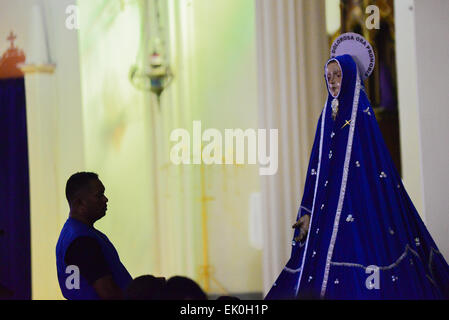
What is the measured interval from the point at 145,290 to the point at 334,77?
146 cm

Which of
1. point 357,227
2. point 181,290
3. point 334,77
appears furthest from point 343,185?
point 181,290

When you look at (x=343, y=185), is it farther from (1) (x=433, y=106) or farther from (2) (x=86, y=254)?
(2) (x=86, y=254)

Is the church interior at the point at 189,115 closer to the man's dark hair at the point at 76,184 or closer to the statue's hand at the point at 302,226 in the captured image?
the statue's hand at the point at 302,226

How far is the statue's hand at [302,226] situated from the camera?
129 inches

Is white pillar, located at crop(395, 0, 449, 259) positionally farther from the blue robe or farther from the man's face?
the man's face

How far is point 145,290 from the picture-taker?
230 cm

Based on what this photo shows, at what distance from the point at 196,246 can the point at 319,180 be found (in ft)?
8.28

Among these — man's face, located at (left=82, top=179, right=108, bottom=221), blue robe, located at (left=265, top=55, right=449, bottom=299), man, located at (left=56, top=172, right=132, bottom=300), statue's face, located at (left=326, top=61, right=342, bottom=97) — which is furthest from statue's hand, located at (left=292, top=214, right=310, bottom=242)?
man's face, located at (left=82, top=179, right=108, bottom=221)

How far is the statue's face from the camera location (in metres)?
3.23

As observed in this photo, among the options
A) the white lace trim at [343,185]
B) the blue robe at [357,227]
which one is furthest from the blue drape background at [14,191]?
the white lace trim at [343,185]

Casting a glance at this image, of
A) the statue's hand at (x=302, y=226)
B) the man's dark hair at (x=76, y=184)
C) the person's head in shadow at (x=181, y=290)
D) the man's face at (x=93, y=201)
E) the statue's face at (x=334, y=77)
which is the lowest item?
the person's head in shadow at (x=181, y=290)

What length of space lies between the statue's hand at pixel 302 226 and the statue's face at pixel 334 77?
59 centimetres

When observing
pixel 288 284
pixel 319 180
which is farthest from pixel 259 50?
pixel 288 284
